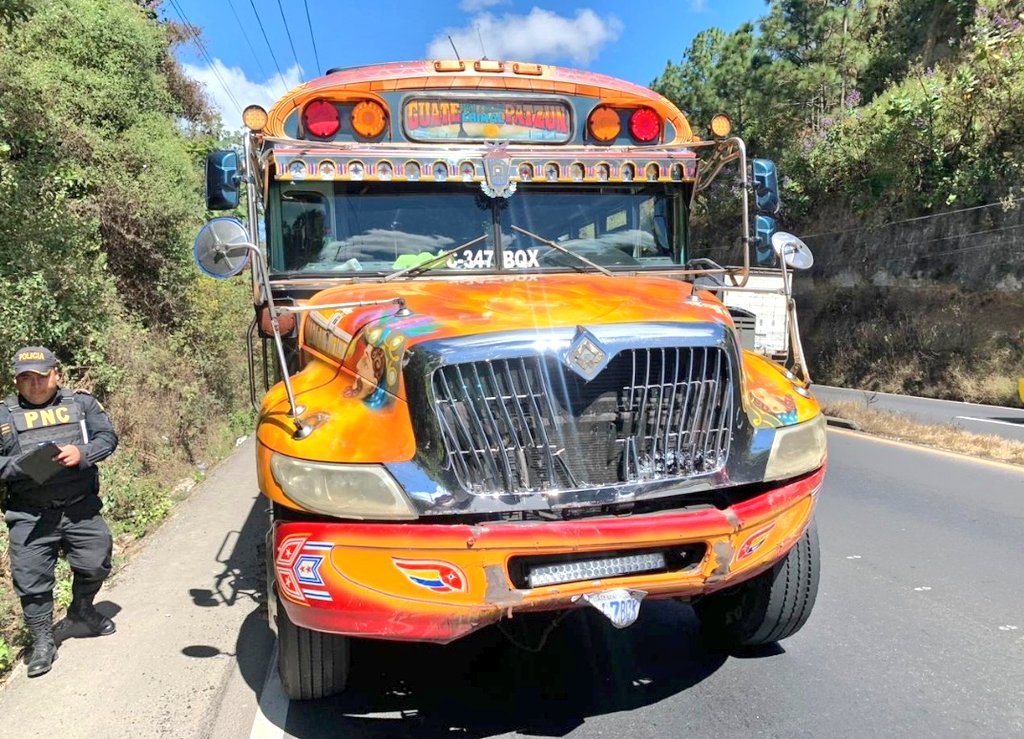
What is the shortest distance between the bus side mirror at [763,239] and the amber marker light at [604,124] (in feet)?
3.34

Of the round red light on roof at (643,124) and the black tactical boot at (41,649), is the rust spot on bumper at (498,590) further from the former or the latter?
the round red light on roof at (643,124)

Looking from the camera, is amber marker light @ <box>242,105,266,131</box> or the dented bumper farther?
amber marker light @ <box>242,105,266,131</box>

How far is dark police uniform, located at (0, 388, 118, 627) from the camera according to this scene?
13.7ft

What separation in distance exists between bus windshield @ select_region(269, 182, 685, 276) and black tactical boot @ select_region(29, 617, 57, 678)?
2.21 m

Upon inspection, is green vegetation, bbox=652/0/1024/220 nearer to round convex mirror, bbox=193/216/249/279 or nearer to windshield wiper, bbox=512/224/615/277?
windshield wiper, bbox=512/224/615/277

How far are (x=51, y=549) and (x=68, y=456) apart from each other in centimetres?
57

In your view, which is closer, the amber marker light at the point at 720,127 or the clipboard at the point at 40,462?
the clipboard at the point at 40,462

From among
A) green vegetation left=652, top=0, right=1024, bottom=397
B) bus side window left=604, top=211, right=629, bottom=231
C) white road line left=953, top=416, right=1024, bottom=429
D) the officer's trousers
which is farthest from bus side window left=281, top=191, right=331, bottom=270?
white road line left=953, top=416, right=1024, bottom=429

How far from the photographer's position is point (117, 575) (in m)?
5.62

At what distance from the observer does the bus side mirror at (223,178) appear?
14.8 feet

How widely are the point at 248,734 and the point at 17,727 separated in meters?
1.05

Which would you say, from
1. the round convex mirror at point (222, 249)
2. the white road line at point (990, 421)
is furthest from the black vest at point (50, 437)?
the white road line at point (990, 421)

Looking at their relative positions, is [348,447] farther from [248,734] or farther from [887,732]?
[887,732]

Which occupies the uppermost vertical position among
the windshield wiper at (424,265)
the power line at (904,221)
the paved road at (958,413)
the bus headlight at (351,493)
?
the power line at (904,221)
